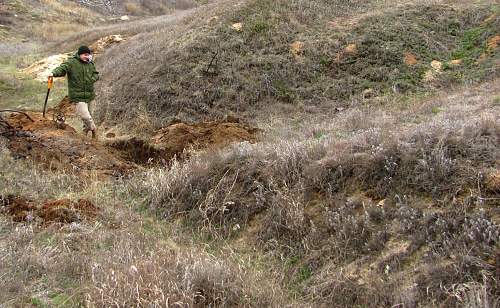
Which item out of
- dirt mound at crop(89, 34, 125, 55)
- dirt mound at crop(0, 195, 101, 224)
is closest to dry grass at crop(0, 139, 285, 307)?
dirt mound at crop(0, 195, 101, 224)

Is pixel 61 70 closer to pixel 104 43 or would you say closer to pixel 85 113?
pixel 85 113

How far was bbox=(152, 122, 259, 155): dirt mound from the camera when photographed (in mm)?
8609

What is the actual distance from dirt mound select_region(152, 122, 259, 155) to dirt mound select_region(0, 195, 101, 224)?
2992mm

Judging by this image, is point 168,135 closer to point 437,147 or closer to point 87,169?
point 87,169

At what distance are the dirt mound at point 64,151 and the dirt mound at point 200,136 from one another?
85 centimetres

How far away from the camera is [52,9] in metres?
37.4

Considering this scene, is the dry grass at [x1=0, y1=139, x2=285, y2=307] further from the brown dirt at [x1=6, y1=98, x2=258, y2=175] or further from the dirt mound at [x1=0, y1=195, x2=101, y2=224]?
the brown dirt at [x1=6, y1=98, x2=258, y2=175]

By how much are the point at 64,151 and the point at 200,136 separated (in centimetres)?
232

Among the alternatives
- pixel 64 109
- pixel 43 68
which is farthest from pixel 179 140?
pixel 43 68

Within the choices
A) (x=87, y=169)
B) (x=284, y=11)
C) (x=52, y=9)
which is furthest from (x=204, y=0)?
(x=87, y=169)

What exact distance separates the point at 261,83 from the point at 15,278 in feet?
27.8

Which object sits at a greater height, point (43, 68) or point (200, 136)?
point (200, 136)

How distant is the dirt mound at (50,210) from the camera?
534 centimetres

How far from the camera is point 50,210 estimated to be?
18.0ft
